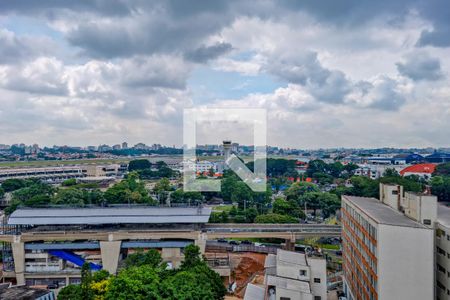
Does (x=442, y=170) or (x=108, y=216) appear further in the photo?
A: (x=442, y=170)

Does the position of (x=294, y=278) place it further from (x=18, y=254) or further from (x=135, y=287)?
(x=18, y=254)

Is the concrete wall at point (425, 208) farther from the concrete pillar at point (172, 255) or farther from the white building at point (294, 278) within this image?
the concrete pillar at point (172, 255)

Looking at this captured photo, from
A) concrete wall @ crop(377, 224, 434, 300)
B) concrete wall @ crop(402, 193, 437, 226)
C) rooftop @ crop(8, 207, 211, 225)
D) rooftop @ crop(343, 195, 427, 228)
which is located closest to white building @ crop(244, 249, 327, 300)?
concrete wall @ crop(377, 224, 434, 300)

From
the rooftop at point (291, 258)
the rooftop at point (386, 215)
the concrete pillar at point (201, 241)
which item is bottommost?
the concrete pillar at point (201, 241)

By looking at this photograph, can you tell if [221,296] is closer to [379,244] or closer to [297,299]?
[297,299]

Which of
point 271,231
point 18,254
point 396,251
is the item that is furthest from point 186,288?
point 18,254

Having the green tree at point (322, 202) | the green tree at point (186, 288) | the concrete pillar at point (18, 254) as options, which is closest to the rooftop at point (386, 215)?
the green tree at point (186, 288)
